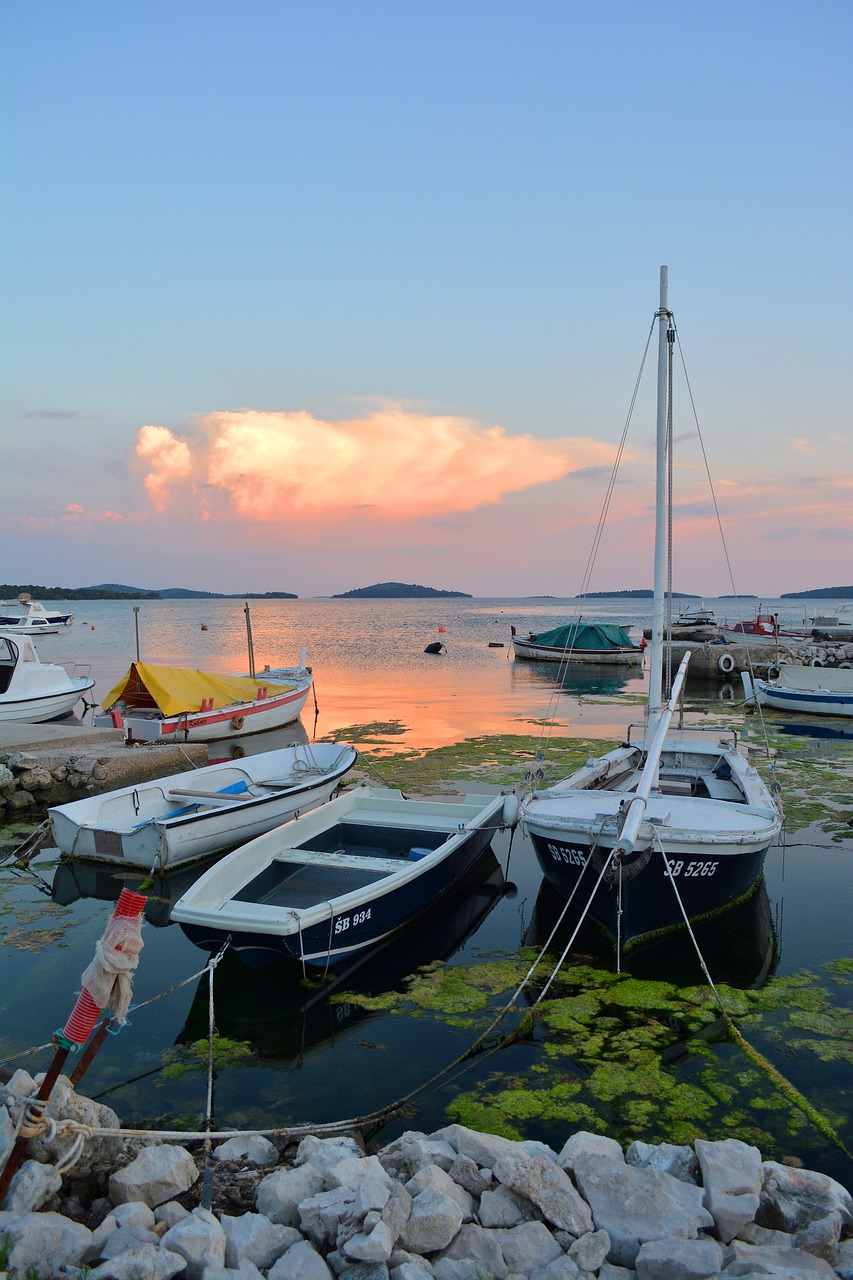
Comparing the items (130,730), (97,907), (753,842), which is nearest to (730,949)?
(753,842)

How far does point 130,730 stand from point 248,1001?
1191cm

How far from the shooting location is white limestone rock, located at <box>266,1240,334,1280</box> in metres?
3.96

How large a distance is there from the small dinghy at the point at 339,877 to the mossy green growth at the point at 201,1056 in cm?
87

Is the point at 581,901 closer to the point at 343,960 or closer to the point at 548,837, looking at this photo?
Answer: the point at 548,837

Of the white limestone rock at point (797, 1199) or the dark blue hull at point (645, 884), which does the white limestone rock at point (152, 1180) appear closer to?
the white limestone rock at point (797, 1199)

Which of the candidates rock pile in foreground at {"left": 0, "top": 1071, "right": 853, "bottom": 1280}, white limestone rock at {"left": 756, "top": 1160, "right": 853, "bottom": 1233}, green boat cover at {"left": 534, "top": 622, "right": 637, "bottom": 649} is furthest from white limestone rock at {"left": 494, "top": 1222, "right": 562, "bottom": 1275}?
green boat cover at {"left": 534, "top": 622, "right": 637, "bottom": 649}

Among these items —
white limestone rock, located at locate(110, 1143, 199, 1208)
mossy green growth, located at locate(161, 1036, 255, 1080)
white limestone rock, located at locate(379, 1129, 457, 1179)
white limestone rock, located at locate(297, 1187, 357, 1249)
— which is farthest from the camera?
mossy green growth, located at locate(161, 1036, 255, 1080)

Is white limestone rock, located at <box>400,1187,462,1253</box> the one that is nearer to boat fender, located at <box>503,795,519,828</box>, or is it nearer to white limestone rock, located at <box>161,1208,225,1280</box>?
white limestone rock, located at <box>161,1208,225,1280</box>

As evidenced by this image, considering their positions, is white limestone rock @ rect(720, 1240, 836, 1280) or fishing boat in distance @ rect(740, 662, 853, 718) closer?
white limestone rock @ rect(720, 1240, 836, 1280)

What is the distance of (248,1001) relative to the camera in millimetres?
7965

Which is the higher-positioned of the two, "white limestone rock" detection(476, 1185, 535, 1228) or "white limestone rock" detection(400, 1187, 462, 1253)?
"white limestone rock" detection(400, 1187, 462, 1253)

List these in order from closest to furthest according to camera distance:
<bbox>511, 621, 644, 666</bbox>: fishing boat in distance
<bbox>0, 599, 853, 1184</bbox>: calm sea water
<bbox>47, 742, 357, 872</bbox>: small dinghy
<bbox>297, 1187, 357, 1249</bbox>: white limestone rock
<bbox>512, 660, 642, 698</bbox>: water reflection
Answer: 1. <bbox>297, 1187, 357, 1249</bbox>: white limestone rock
2. <bbox>0, 599, 853, 1184</bbox>: calm sea water
3. <bbox>47, 742, 357, 872</bbox>: small dinghy
4. <bbox>512, 660, 642, 698</bbox>: water reflection
5. <bbox>511, 621, 644, 666</bbox>: fishing boat in distance

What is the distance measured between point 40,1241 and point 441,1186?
2065mm

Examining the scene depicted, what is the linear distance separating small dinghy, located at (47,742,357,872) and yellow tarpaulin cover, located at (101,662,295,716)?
6.72m
